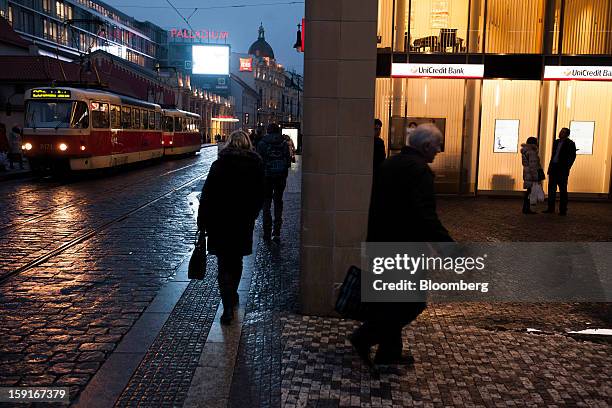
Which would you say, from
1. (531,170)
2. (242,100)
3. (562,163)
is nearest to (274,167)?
(531,170)

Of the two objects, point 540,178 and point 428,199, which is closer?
point 428,199

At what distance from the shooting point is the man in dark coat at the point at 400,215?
4.20 m

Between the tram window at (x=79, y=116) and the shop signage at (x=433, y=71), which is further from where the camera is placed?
the tram window at (x=79, y=116)

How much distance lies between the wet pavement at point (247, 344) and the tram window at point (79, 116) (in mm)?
12864

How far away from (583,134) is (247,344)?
14325 millimetres

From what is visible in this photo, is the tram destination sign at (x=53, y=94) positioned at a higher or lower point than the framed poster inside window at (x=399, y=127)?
higher

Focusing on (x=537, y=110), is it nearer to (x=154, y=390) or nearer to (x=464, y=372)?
(x=464, y=372)

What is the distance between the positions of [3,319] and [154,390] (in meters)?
2.36

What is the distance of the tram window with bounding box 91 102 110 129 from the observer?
73.0ft

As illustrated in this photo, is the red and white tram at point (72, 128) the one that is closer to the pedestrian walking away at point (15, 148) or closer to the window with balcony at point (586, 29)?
the pedestrian walking away at point (15, 148)

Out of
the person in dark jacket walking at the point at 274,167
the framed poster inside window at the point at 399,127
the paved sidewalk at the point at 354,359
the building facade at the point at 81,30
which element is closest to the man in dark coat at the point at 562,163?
the framed poster inside window at the point at 399,127

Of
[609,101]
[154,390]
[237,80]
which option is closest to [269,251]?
[154,390]

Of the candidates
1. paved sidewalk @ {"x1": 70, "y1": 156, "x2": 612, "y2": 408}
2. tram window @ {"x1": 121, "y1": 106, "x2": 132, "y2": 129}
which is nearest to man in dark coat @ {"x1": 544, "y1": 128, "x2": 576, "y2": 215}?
paved sidewalk @ {"x1": 70, "y1": 156, "x2": 612, "y2": 408}

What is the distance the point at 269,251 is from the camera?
920cm
